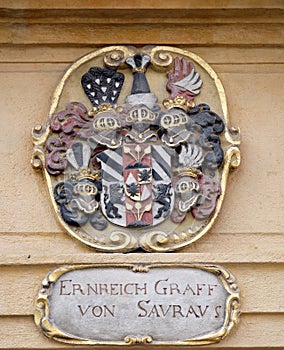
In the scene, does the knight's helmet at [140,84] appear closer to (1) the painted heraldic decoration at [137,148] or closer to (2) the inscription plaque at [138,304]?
(1) the painted heraldic decoration at [137,148]

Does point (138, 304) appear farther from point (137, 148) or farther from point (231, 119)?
point (231, 119)

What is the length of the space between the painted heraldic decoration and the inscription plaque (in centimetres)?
16

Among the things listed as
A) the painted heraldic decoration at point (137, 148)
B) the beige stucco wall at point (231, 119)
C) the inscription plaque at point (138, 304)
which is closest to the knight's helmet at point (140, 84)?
the painted heraldic decoration at point (137, 148)

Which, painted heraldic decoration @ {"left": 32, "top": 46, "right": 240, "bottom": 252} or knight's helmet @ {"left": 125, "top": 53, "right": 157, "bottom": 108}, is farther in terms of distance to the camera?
knight's helmet @ {"left": 125, "top": 53, "right": 157, "bottom": 108}

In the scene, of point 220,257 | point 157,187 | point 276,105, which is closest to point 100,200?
point 157,187

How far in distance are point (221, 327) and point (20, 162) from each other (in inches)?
49.4

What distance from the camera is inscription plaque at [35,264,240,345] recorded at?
5.05 metres

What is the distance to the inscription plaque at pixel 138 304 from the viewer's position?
5047 mm

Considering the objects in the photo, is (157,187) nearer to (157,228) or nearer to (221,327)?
(157,228)

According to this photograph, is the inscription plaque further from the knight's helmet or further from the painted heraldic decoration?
the knight's helmet

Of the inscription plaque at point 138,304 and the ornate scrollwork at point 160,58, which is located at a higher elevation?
the ornate scrollwork at point 160,58

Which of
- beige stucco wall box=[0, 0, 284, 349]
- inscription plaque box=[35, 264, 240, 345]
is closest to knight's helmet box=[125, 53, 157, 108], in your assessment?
beige stucco wall box=[0, 0, 284, 349]

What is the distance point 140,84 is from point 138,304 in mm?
1138

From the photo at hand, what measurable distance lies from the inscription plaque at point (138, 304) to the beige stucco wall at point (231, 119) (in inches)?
2.3
